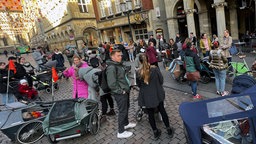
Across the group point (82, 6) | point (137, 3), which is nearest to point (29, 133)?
point (137, 3)

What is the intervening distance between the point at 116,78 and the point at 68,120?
4.30 feet

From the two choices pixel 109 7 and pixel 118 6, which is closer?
pixel 118 6

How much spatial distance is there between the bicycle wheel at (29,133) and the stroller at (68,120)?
647 millimetres

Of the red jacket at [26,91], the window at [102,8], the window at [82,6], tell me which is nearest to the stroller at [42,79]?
the red jacket at [26,91]

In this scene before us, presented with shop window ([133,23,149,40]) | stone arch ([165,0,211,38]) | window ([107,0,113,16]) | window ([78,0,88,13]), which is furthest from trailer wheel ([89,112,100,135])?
window ([78,0,88,13])

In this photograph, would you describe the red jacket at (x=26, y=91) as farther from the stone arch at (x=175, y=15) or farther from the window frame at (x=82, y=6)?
the window frame at (x=82, y=6)

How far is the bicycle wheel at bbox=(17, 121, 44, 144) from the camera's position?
434 centimetres

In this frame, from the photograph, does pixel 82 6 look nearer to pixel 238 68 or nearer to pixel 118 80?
pixel 238 68

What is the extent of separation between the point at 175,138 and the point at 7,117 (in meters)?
3.82

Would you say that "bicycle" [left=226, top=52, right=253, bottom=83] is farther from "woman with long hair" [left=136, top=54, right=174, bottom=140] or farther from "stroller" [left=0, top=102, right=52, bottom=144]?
"stroller" [left=0, top=102, right=52, bottom=144]

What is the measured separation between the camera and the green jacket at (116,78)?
367 centimetres

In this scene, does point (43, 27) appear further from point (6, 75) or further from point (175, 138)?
point (175, 138)

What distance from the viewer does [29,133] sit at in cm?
441

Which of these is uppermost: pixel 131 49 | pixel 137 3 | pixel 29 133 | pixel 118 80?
pixel 137 3
